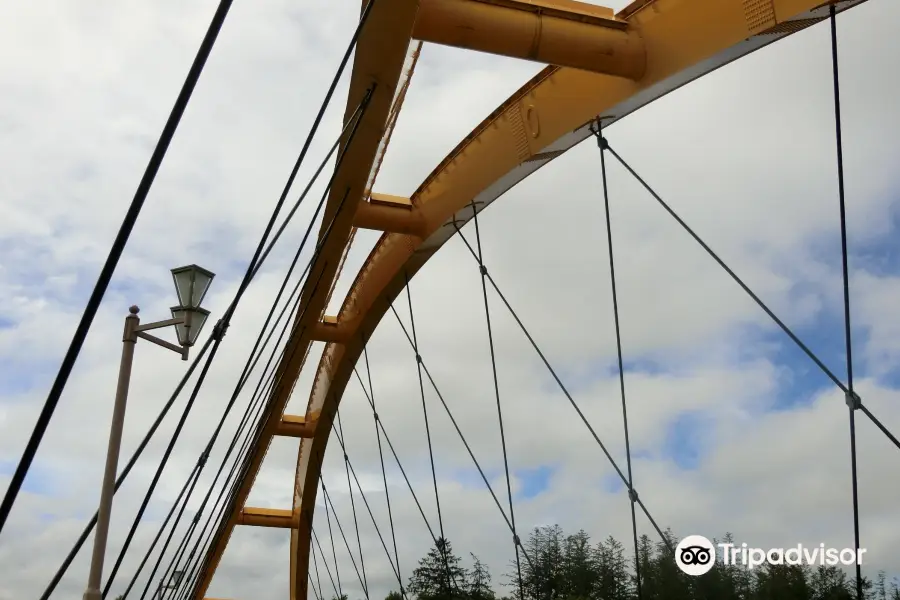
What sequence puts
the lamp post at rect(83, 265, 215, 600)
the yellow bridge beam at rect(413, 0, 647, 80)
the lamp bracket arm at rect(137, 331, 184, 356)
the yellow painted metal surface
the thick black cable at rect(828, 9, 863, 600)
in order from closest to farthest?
the thick black cable at rect(828, 9, 863, 600) < the yellow painted metal surface < the lamp post at rect(83, 265, 215, 600) < the yellow bridge beam at rect(413, 0, 647, 80) < the lamp bracket arm at rect(137, 331, 184, 356)

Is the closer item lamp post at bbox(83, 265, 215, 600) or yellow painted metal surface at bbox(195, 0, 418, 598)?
yellow painted metal surface at bbox(195, 0, 418, 598)

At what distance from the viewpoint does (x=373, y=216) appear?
9.80 meters

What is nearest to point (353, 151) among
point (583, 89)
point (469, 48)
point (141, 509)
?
point (469, 48)

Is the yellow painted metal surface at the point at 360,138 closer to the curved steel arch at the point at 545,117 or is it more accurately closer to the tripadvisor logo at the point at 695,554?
the curved steel arch at the point at 545,117

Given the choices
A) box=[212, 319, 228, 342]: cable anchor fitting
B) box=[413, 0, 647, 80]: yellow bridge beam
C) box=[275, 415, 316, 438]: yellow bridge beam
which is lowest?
box=[212, 319, 228, 342]: cable anchor fitting

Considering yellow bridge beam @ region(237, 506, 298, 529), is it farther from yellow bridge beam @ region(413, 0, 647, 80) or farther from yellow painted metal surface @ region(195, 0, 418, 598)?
yellow bridge beam @ region(413, 0, 647, 80)

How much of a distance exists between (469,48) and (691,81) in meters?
1.66

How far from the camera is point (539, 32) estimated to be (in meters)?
6.29

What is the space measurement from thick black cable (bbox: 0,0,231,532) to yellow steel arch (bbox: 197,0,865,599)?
2999 millimetres

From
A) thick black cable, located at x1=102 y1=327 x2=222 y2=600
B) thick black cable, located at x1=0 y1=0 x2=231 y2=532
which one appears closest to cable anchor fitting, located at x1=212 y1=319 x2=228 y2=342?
thick black cable, located at x1=102 y1=327 x2=222 y2=600

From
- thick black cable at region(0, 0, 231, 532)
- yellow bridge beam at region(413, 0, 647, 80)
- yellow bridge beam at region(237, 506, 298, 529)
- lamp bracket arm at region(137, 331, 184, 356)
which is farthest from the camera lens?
yellow bridge beam at region(237, 506, 298, 529)

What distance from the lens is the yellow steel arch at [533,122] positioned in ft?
18.9

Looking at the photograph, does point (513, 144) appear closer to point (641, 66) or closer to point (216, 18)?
point (641, 66)

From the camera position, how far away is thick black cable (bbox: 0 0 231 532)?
278 cm
